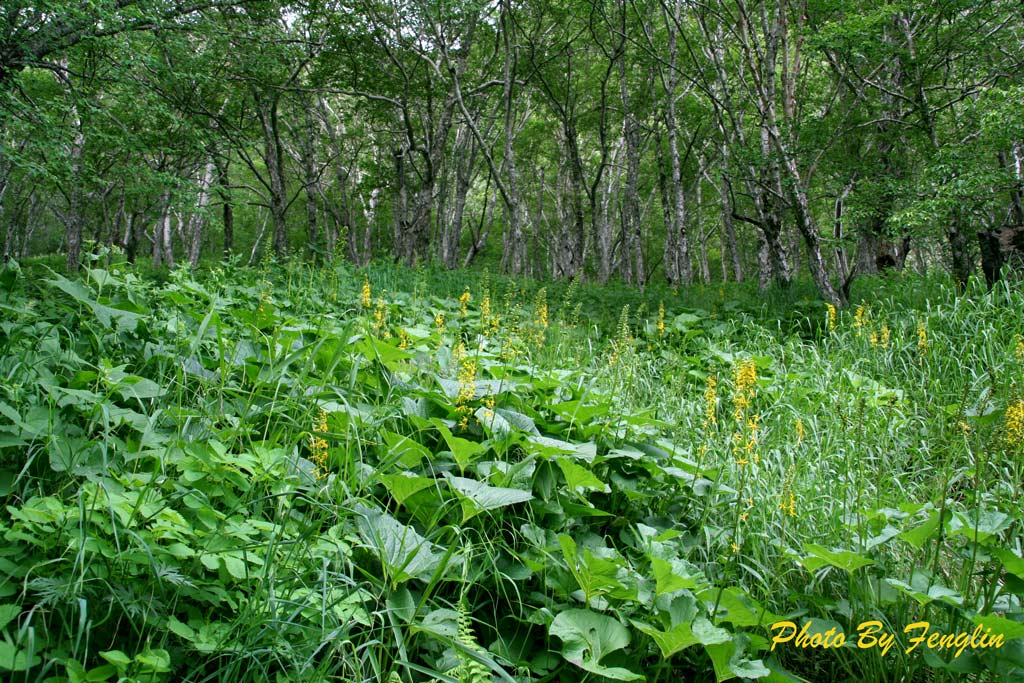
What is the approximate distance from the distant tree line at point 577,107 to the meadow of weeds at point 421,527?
6.70 ft

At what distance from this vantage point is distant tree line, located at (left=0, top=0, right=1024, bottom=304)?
25.3 ft

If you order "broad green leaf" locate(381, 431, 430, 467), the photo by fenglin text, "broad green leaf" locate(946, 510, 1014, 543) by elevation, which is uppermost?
"broad green leaf" locate(381, 431, 430, 467)

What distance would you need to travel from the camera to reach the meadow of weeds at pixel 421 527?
169 centimetres

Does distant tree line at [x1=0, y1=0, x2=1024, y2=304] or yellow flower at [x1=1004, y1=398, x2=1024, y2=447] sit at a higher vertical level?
distant tree line at [x1=0, y1=0, x2=1024, y2=304]

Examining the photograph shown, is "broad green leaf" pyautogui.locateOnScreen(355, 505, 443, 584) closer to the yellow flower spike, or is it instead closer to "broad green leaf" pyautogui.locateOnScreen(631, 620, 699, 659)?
"broad green leaf" pyautogui.locateOnScreen(631, 620, 699, 659)

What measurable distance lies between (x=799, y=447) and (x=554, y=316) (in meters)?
3.99

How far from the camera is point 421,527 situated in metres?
2.39

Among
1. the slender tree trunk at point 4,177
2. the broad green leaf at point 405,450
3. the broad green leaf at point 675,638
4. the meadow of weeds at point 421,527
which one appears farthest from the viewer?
the slender tree trunk at point 4,177

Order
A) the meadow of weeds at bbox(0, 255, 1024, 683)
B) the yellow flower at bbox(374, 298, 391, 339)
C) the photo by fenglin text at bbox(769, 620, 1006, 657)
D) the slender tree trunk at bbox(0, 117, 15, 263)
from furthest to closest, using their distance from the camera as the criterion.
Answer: the slender tree trunk at bbox(0, 117, 15, 263), the yellow flower at bbox(374, 298, 391, 339), the photo by fenglin text at bbox(769, 620, 1006, 657), the meadow of weeds at bbox(0, 255, 1024, 683)

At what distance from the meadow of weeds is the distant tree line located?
6.70 ft

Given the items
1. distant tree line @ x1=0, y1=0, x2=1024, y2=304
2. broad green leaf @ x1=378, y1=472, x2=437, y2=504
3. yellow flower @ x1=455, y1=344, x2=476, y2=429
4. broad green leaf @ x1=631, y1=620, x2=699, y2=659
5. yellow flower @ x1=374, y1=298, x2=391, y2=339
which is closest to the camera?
broad green leaf @ x1=631, y1=620, x2=699, y2=659

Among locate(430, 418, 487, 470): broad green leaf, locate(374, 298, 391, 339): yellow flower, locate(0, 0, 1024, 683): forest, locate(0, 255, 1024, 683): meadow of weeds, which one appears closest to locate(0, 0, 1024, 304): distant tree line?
locate(374, 298, 391, 339): yellow flower

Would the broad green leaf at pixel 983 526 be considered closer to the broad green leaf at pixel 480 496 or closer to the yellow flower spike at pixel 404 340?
the broad green leaf at pixel 480 496

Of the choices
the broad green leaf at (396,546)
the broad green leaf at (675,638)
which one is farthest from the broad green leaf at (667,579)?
the broad green leaf at (396,546)
